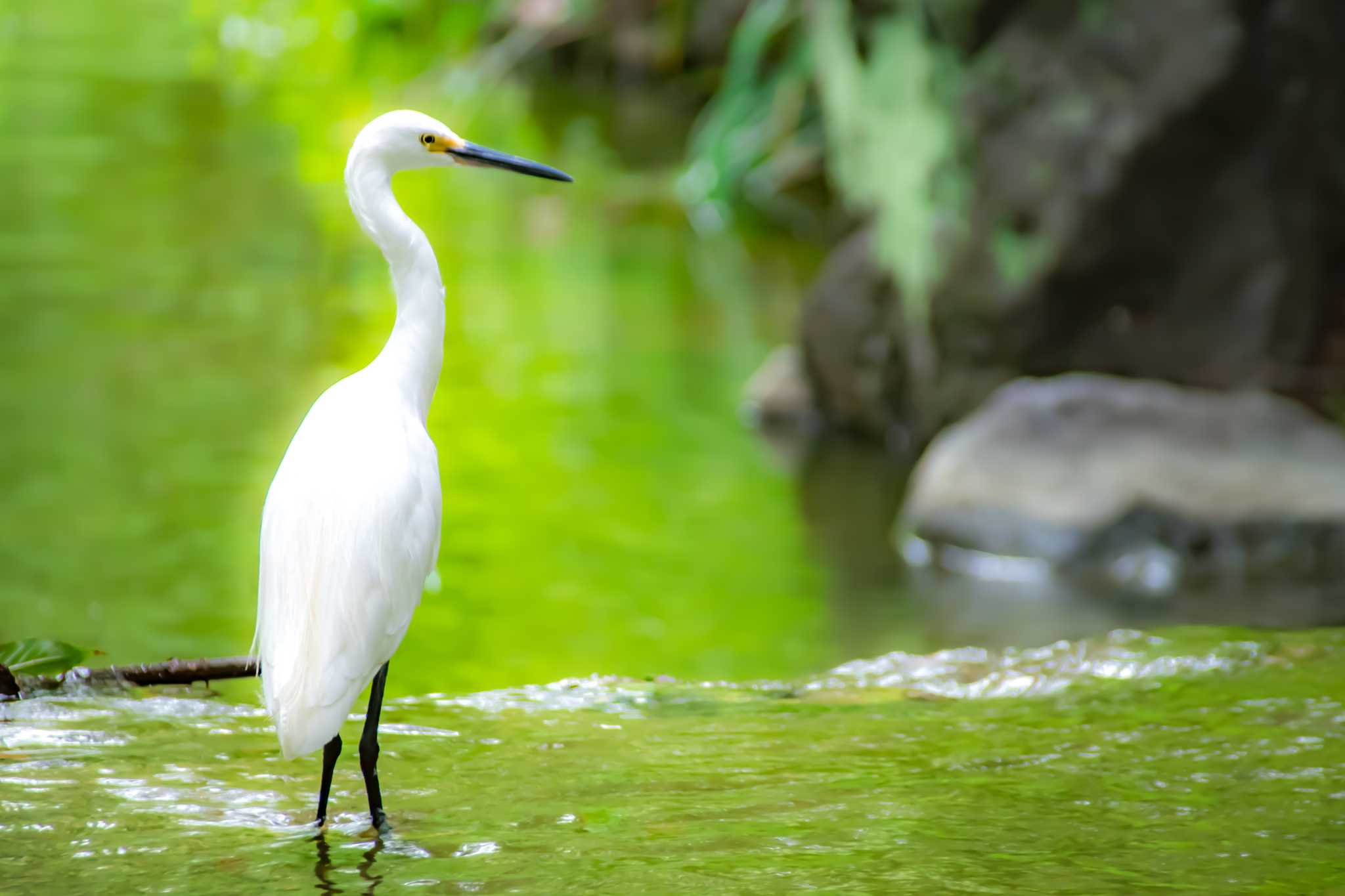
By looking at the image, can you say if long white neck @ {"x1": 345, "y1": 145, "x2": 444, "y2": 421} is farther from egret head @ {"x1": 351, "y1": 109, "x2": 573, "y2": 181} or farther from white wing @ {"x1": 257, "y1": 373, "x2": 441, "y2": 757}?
white wing @ {"x1": 257, "y1": 373, "x2": 441, "y2": 757}

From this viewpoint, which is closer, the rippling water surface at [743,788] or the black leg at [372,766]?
the rippling water surface at [743,788]

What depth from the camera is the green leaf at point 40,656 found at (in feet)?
11.4

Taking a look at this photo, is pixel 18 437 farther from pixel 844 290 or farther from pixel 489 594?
pixel 844 290

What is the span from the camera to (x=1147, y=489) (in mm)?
5832

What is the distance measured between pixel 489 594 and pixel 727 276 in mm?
A: 4574

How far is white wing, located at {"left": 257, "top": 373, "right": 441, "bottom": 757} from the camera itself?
268 cm

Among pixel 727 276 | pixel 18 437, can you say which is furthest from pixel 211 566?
pixel 727 276

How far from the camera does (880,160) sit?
7160mm

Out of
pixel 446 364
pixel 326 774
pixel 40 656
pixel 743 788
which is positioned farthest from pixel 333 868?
pixel 446 364

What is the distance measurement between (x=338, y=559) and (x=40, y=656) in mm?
1024

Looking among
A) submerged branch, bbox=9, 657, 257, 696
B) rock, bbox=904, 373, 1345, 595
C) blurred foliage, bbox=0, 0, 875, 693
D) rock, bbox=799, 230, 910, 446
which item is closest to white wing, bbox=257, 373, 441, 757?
submerged branch, bbox=9, 657, 257, 696

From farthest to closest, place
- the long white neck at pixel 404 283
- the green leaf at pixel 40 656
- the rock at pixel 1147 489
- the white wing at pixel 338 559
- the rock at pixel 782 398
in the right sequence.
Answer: the rock at pixel 782 398 → the rock at pixel 1147 489 → the green leaf at pixel 40 656 → the long white neck at pixel 404 283 → the white wing at pixel 338 559

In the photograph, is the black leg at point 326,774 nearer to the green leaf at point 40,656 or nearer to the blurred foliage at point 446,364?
the green leaf at point 40,656

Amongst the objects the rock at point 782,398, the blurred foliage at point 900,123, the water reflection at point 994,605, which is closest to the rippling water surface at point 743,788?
the water reflection at point 994,605
